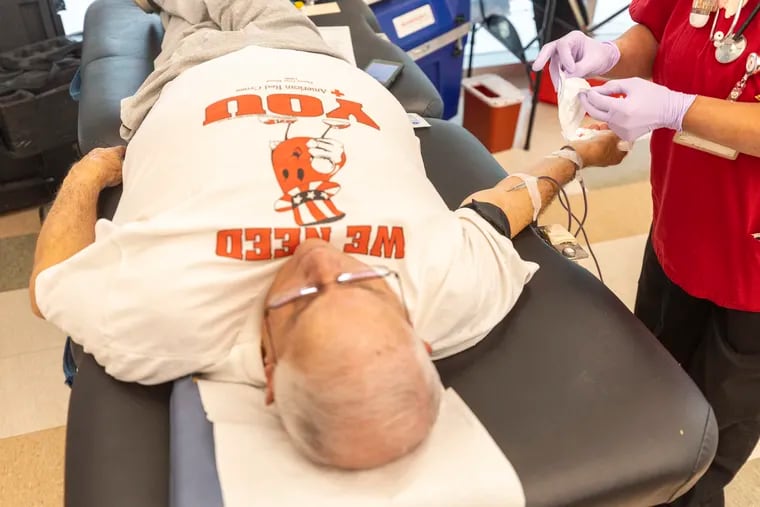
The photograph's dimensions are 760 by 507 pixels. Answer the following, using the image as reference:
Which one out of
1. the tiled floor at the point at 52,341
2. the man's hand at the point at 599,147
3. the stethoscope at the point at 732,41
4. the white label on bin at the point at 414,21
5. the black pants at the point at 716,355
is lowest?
the tiled floor at the point at 52,341

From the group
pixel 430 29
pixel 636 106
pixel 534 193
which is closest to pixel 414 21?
pixel 430 29

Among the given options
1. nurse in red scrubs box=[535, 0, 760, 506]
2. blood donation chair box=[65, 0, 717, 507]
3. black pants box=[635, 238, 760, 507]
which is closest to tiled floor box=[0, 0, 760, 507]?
black pants box=[635, 238, 760, 507]

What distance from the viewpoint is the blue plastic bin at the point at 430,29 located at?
2354 millimetres

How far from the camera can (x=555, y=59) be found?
1322 mm

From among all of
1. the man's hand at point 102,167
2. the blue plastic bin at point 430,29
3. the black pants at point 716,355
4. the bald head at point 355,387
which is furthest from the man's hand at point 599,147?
the blue plastic bin at point 430,29

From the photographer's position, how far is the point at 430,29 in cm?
242

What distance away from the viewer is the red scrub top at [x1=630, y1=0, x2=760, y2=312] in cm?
109

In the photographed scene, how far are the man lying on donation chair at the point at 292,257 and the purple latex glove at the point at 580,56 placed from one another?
19 cm

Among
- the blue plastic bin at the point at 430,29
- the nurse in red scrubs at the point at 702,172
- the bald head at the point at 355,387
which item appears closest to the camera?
the bald head at the point at 355,387

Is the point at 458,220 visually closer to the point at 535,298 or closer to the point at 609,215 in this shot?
the point at 535,298

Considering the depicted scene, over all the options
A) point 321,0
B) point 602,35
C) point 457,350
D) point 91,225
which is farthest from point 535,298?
point 602,35

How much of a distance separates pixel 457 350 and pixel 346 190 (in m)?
0.32

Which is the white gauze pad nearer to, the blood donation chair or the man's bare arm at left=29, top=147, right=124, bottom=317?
the blood donation chair

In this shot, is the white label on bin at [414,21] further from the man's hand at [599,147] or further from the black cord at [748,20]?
the black cord at [748,20]
